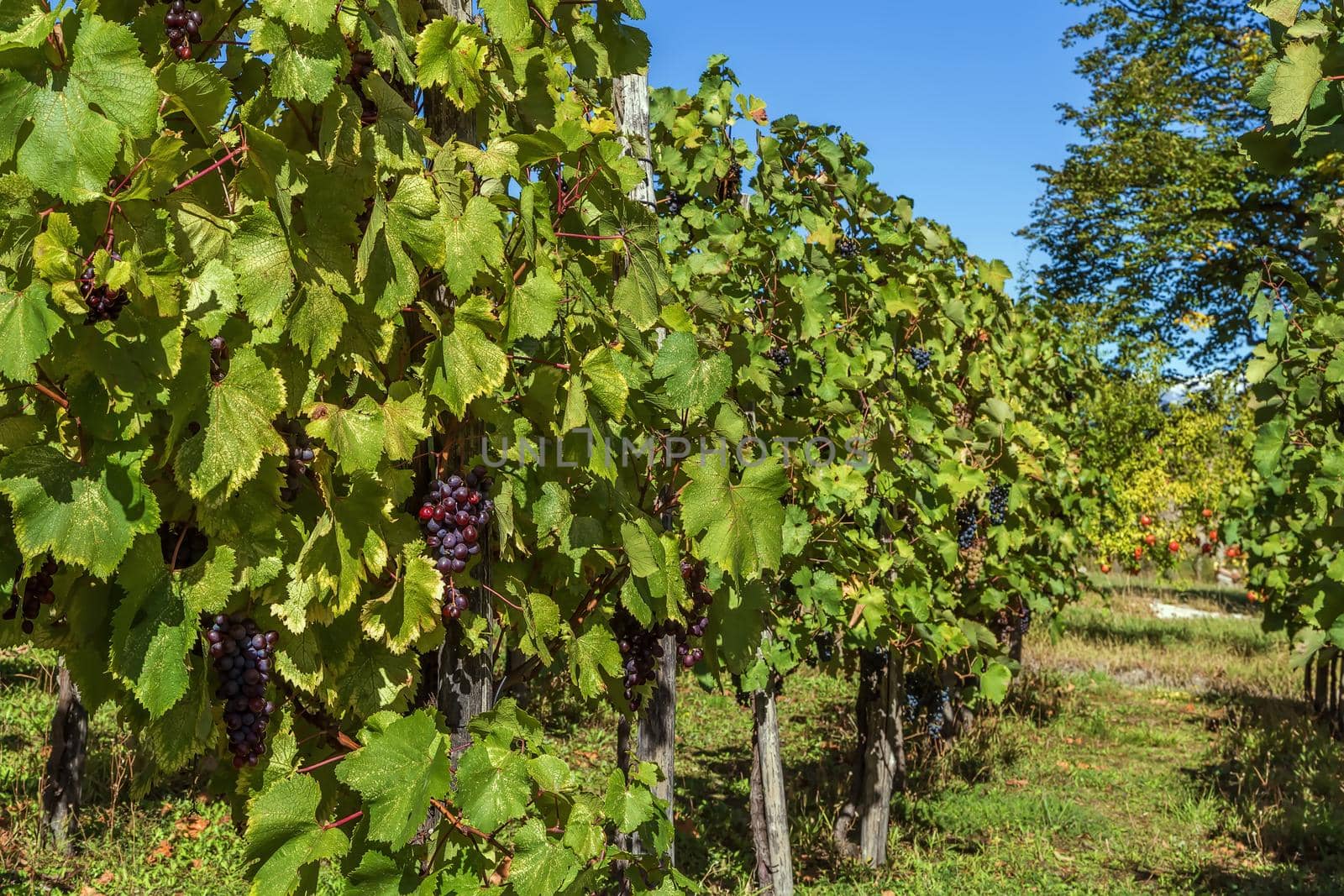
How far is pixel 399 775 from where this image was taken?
162cm

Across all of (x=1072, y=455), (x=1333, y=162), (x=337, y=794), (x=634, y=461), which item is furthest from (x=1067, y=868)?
(x=1333, y=162)

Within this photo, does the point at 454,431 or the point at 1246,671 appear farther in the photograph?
the point at 1246,671

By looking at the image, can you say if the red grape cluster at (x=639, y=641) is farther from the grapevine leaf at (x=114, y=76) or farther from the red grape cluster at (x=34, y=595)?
the grapevine leaf at (x=114, y=76)

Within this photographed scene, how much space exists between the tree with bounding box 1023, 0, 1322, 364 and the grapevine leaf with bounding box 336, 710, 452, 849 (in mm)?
19429

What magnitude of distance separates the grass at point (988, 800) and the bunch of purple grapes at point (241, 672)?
3.84m

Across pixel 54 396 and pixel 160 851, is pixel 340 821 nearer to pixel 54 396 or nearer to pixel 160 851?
pixel 54 396

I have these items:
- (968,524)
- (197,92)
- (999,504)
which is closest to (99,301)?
(197,92)

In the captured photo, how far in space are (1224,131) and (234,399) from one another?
2231cm

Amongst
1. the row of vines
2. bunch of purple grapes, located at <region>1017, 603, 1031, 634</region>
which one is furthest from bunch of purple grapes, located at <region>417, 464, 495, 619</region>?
bunch of purple grapes, located at <region>1017, 603, 1031, 634</region>

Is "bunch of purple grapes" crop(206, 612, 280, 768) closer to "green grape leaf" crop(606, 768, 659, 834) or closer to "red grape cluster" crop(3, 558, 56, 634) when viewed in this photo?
"red grape cluster" crop(3, 558, 56, 634)

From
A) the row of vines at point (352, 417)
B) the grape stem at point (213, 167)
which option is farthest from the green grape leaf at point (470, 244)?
the grape stem at point (213, 167)

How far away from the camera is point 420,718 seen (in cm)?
166

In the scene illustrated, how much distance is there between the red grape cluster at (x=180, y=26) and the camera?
5.19 ft

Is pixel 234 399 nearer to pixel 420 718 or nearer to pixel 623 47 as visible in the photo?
pixel 420 718
